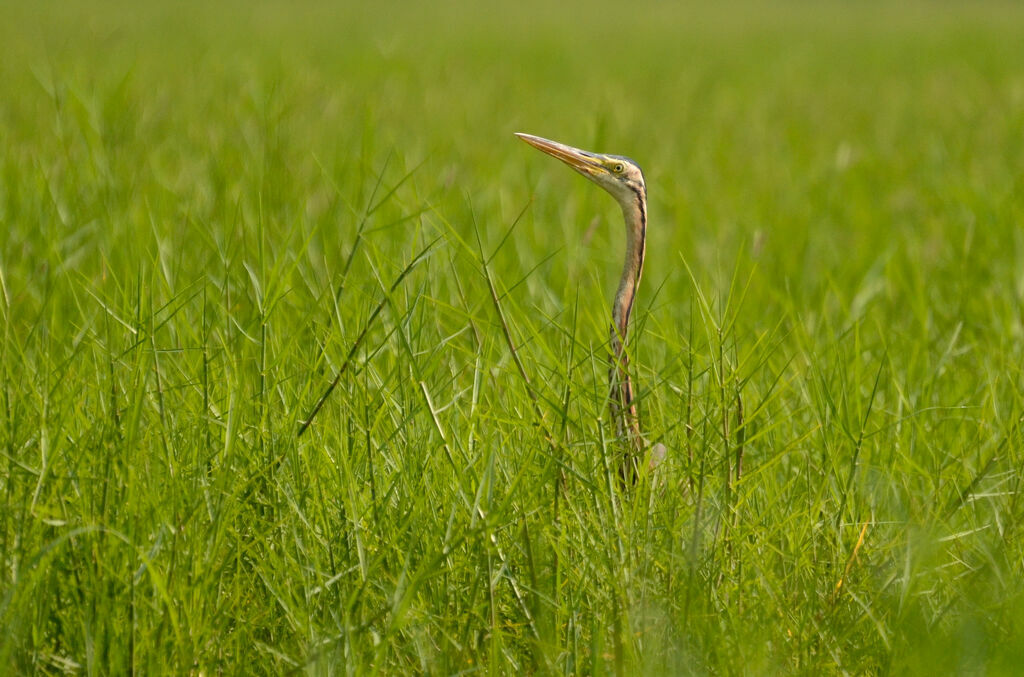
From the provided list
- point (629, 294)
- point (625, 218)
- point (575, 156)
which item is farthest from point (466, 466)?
point (575, 156)

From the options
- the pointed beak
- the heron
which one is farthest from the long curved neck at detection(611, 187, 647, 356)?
the pointed beak

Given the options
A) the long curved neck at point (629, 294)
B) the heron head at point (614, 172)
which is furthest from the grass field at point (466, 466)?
the heron head at point (614, 172)

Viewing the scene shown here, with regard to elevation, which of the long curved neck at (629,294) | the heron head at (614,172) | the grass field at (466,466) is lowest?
the grass field at (466,466)

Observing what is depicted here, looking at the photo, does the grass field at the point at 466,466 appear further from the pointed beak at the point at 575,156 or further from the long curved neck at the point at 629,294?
the pointed beak at the point at 575,156

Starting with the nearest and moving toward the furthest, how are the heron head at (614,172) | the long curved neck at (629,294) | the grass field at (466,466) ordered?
the grass field at (466,466) < the long curved neck at (629,294) < the heron head at (614,172)

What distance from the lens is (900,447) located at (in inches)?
91.4

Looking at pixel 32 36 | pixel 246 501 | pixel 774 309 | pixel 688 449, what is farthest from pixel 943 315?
pixel 32 36

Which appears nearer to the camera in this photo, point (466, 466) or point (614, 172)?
point (466, 466)

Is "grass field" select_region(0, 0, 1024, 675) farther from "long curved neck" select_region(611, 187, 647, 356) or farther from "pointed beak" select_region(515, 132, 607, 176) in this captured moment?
"pointed beak" select_region(515, 132, 607, 176)

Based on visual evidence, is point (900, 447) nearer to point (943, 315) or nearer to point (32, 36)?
point (943, 315)

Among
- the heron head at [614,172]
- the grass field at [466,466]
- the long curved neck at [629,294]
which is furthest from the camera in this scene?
the heron head at [614,172]

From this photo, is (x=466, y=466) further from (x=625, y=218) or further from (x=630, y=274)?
(x=625, y=218)

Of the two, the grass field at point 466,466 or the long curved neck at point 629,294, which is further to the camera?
the long curved neck at point 629,294

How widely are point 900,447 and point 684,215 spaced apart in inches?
100
